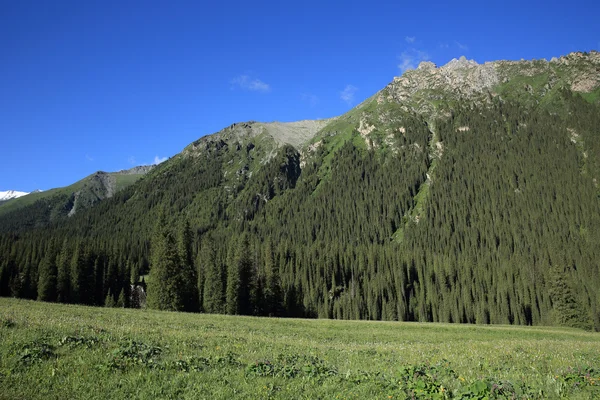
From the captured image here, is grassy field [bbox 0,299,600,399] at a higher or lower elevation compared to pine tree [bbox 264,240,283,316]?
higher

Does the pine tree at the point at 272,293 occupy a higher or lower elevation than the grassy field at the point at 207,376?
lower

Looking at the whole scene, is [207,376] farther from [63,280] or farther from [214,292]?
[63,280]

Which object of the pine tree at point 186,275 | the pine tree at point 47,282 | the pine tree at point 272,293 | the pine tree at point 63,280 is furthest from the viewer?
the pine tree at point 272,293

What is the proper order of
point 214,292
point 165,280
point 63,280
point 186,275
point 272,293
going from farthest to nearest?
1. point 272,293
2. point 63,280
3. point 214,292
4. point 186,275
5. point 165,280

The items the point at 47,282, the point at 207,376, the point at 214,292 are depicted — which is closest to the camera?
the point at 207,376

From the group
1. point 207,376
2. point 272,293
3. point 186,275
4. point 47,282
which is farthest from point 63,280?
point 207,376

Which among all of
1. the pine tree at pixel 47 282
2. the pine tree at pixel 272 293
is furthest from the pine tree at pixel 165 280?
the pine tree at pixel 47 282

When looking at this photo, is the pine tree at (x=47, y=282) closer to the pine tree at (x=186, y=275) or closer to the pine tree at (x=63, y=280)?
the pine tree at (x=63, y=280)

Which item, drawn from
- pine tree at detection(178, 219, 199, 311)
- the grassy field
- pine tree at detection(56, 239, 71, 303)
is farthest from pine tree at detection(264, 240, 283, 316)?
the grassy field

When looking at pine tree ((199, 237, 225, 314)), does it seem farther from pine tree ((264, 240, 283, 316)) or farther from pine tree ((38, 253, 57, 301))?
pine tree ((38, 253, 57, 301))

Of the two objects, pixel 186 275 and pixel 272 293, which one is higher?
pixel 186 275

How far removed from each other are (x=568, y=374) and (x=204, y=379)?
43.2ft

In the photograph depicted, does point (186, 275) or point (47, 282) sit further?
point (47, 282)

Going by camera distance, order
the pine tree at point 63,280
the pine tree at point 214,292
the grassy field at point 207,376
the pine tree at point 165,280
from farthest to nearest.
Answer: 1. the pine tree at point 63,280
2. the pine tree at point 214,292
3. the pine tree at point 165,280
4. the grassy field at point 207,376
